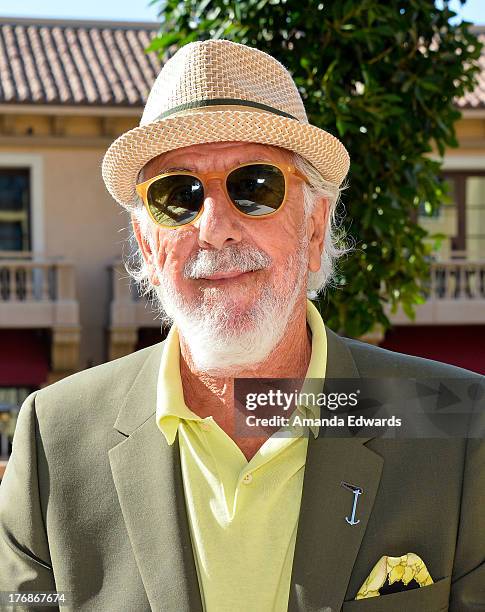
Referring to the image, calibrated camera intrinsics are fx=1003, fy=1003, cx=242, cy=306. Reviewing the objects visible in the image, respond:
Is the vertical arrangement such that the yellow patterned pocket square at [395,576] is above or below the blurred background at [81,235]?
above

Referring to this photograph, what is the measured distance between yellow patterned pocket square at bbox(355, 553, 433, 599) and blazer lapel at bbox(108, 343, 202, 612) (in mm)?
334

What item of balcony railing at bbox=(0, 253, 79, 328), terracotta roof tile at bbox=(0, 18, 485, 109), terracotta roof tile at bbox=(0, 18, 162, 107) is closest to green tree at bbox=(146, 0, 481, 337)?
terracotta roof tile at bbox=(0, 18, 485, 109)

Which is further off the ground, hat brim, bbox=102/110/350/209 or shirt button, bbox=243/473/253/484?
hat brim, bbox=102/110/350/209

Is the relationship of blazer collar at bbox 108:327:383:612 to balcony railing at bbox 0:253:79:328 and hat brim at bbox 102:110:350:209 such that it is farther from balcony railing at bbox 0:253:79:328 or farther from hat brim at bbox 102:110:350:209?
balcony railing at bbox 0:253:79:328

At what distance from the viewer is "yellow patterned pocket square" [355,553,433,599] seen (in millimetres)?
1911

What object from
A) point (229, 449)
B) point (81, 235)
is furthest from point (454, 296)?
point (229, 449)

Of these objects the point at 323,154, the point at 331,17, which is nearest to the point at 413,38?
the point at 331,17

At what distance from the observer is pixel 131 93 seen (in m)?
12.9

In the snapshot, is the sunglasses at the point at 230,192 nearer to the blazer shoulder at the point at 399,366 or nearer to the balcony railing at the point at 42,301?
the blazer shoulder at the point at 399,366

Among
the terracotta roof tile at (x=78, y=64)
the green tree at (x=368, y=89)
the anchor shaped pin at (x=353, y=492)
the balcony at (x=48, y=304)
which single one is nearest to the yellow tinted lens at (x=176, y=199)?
the anchor shaped pin at (x=353, y=492)

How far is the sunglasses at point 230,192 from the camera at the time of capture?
6.66ft

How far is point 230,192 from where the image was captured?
2.03m

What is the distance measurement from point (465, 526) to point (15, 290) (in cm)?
1183

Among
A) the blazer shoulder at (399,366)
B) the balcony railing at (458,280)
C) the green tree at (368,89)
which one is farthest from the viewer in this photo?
the balcony railing at (458,280)
